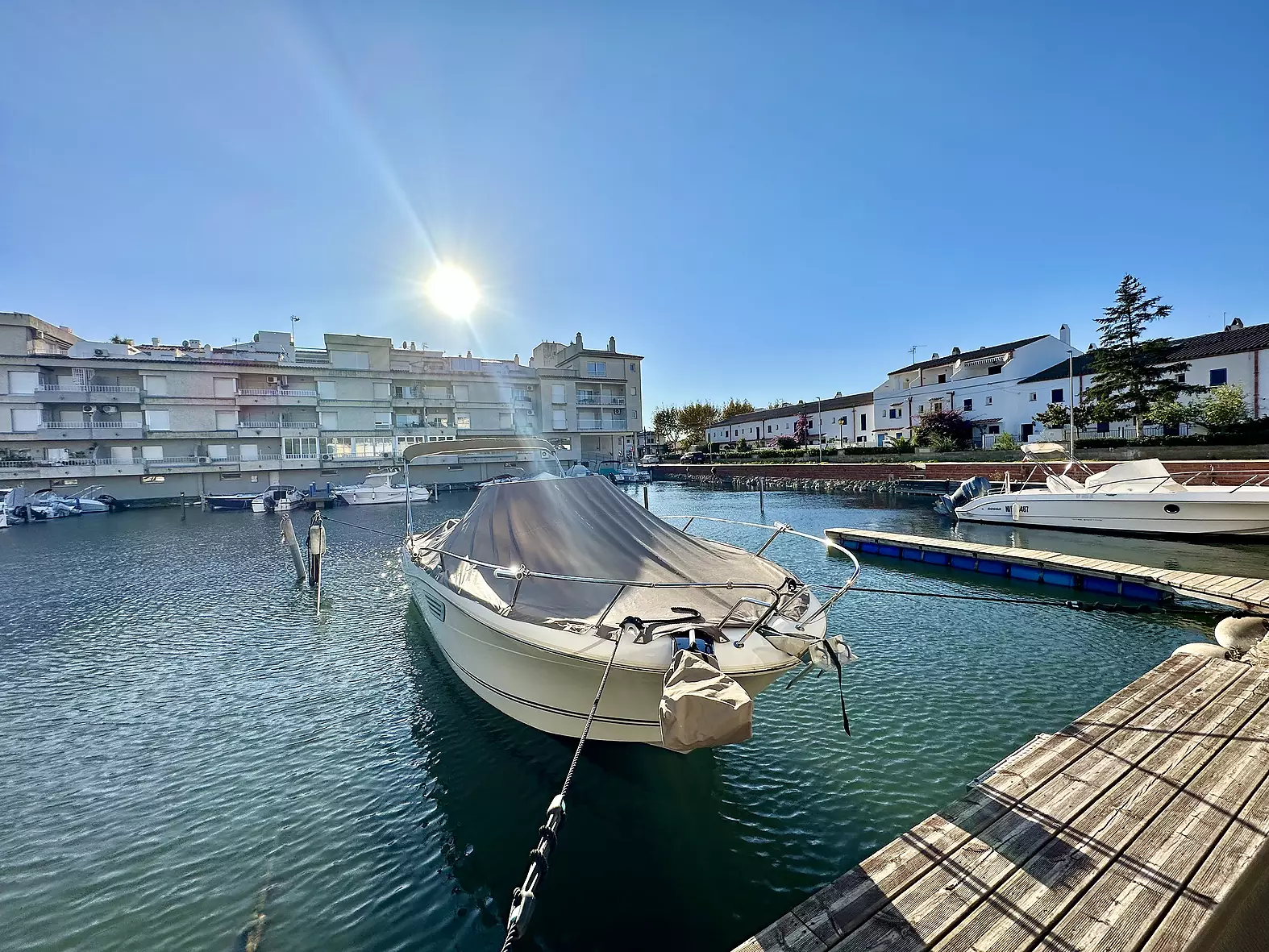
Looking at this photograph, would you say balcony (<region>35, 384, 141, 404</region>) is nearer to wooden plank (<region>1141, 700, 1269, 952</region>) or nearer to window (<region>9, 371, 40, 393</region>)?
window (<region>9, 371, 40, 393</region>)

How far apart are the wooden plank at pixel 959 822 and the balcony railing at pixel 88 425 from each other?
2335 inches

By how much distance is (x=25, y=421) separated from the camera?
41.7 m

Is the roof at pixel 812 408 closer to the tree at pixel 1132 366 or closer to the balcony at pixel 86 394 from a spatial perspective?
the tree at pixel 1132 366

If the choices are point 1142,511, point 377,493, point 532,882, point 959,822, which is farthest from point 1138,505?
point 377,493

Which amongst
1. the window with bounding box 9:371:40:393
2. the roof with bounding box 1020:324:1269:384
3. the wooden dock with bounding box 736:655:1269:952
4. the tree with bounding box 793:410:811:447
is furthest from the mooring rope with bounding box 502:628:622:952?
the tree with bounding box 793:410:811:447

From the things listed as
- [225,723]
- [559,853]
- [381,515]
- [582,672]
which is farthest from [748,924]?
[381,515]

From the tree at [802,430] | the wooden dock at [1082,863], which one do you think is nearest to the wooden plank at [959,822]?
the wooden dock at [1082,863]

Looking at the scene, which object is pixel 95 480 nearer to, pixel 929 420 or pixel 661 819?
pixel 661 819

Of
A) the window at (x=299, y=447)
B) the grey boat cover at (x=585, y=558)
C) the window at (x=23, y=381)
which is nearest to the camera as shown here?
the grey boat cover at (x=585, y=558)

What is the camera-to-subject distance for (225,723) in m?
7.75

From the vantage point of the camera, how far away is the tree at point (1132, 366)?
37.7 m

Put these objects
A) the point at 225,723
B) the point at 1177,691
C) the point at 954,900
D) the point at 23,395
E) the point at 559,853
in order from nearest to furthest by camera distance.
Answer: the point at 954,900 < the point at 559,853 < the point at 1177,691 < the point at 225,723 < the point at 23,395

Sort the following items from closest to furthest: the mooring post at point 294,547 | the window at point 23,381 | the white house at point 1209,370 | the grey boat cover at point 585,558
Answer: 1. the grey boat cover at point 585,558
2. the mooring post at point 294,547
3. the white house at point 1209,370
4. the window at point 23,381

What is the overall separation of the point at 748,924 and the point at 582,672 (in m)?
2.35
